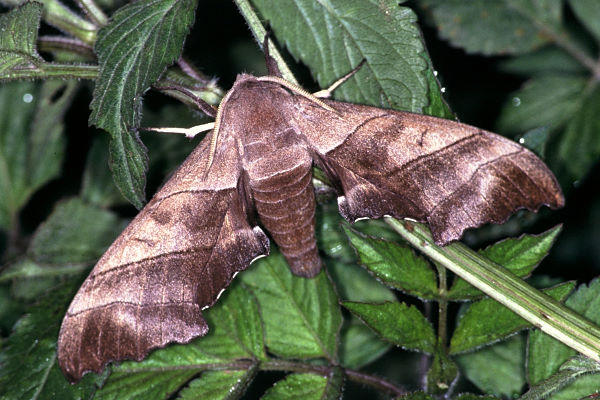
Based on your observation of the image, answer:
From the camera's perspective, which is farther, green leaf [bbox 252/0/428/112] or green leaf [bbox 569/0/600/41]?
green leaf [bbox 569/0/600/41]

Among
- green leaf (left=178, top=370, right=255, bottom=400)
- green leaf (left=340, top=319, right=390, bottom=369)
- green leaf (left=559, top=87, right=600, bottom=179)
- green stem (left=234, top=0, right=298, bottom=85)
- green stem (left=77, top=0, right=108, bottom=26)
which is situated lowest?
green leaf (left=340, top=319, right=390, bottom=369)

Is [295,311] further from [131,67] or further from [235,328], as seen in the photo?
[131,67]

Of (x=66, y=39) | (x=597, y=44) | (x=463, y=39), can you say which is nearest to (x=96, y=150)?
(x=66, y=39)

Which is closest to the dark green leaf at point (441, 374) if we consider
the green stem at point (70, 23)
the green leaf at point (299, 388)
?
the green leaf at point (299, 388)

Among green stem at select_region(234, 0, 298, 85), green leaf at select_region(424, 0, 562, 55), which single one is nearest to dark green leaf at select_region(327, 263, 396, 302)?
green stem at select_region(234, 0, 298, 85)

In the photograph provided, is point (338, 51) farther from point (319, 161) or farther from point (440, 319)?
point (440, 319)

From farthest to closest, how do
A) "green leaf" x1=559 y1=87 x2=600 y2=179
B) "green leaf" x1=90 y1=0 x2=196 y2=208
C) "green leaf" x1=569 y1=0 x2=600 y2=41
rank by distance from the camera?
"green leaf" x1=569 y1=0 x2=600 y2=41
"green leaf" x1=559 y1=87 x2=600 y2=179
"green leaf" x1=90 y1=0 x2=196 y2=208

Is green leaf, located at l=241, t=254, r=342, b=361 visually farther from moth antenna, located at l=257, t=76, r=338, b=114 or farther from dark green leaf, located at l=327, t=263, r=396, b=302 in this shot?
moth antenna, located at l=257, t=76, r=338, b=114
